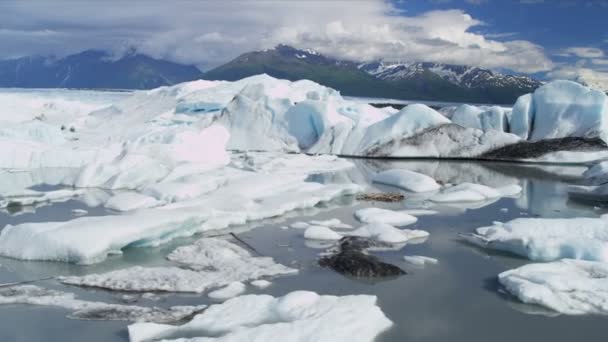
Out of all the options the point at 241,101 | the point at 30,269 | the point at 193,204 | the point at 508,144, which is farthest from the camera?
the point at 241,101

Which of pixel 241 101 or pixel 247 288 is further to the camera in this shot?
pixel 241 101

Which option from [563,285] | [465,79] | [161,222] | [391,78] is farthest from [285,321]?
[465,79]

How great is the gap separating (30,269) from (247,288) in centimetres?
263

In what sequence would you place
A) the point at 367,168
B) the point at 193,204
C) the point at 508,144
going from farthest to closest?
the point at 508,144 → the point at 367,168 → the point at 193,204

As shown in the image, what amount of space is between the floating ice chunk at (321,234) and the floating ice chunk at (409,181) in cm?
484

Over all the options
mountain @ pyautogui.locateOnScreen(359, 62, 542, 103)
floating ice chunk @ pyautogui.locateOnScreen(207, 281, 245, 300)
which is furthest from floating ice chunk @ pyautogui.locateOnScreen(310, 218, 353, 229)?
mountain @ pyautogui.locateOnScreen(359, 62, 542, 103)

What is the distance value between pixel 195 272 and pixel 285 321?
6.09 feet

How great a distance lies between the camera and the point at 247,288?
20.6 ft

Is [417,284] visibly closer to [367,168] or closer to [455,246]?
[455,246]

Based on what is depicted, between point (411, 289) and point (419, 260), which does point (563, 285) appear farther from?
point (419, 260)

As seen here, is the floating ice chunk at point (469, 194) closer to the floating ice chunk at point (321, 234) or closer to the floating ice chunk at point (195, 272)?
the floating ice chunk at point (321, 234)

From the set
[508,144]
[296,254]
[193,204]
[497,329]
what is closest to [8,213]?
[193,204]

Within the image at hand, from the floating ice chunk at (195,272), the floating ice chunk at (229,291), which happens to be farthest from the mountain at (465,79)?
the floating ice chunk at (229,291)

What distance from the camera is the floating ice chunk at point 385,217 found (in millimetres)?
9633
